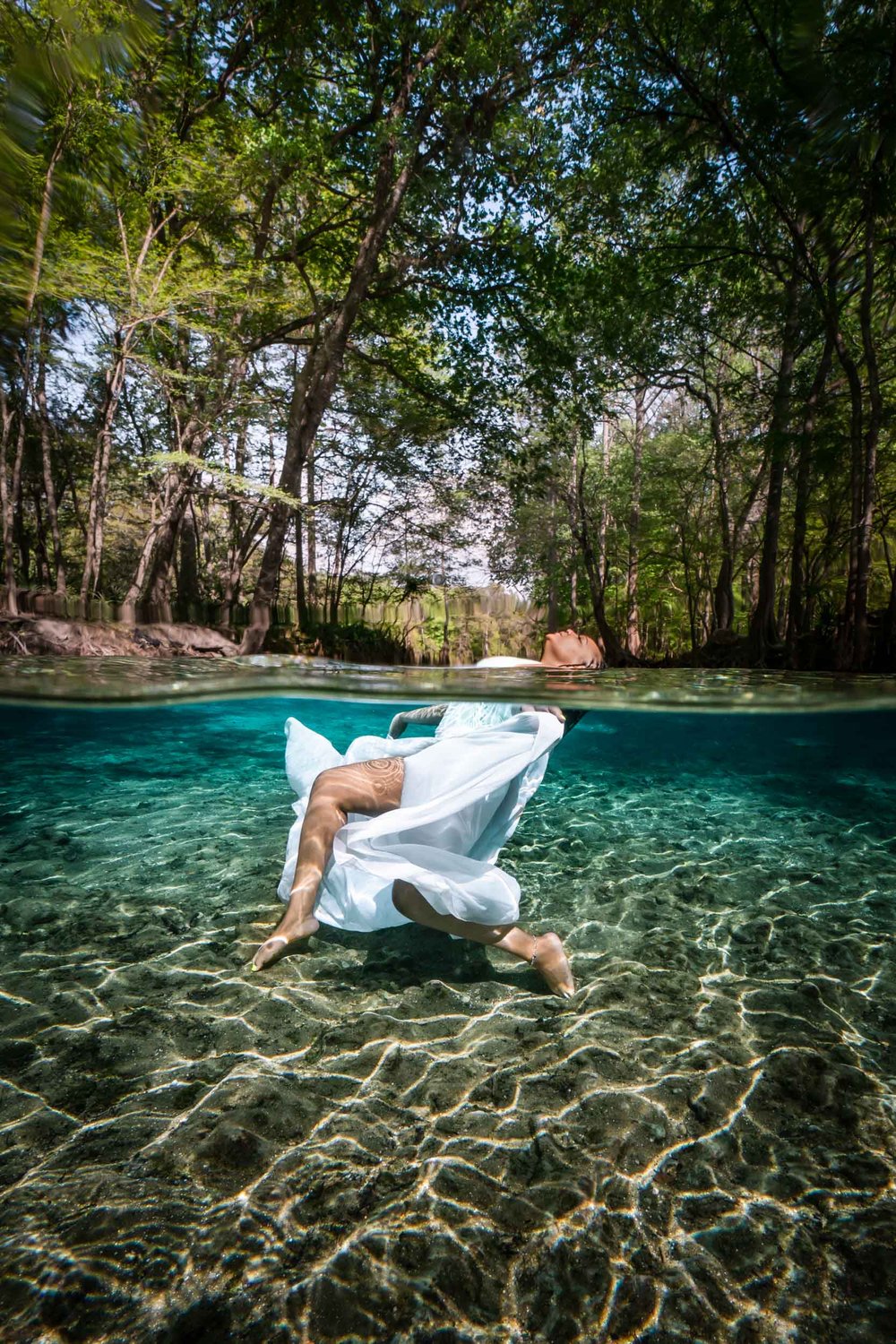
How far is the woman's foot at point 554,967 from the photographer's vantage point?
3445mm

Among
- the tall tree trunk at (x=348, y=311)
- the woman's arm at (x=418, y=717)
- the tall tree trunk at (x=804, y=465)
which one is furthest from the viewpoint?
the tall tree trunk at (x=804, y=465)

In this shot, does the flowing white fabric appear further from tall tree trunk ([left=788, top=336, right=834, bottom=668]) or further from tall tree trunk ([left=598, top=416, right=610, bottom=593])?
tall tree trunk ([left=598, top=416, right=610, bottom=593])

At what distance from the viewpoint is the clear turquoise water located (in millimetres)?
1792

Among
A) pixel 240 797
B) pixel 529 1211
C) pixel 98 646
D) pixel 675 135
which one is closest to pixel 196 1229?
pixel 529 1211

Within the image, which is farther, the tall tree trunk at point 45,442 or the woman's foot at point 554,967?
the tall tree trunk at point 45,442

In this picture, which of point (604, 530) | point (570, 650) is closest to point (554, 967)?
point (570, 650)

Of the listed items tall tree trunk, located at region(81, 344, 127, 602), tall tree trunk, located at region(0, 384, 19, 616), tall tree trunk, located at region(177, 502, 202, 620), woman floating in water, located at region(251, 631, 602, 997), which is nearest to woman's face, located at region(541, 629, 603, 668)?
woman floating in water, located at region(251, 631, 602, 997)

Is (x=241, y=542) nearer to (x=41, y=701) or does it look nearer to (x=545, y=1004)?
(x=41, y=701)

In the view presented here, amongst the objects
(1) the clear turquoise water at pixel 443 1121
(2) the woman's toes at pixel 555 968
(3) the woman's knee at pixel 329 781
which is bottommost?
(1) the clear turquoise water at pixel 443 1121

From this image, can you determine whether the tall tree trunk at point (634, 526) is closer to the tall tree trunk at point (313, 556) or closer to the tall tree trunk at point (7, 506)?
the tall tree trunk at point (313, 556)

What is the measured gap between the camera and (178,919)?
167 inches

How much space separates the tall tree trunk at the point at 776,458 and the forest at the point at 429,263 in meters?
0.10

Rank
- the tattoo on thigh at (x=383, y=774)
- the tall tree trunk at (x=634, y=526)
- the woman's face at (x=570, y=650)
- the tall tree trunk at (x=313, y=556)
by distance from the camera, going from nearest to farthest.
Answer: the tattoo on thigh at (x=383, y=774) < the woman's face at (x=570, y=650) < the tall tree trunk at (x=313, y=556) < the tall tree trunk at (x=634, y=526)

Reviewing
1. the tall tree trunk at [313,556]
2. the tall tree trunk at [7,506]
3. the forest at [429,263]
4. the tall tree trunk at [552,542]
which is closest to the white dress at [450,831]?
the forest at [429,263]
